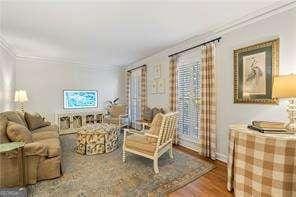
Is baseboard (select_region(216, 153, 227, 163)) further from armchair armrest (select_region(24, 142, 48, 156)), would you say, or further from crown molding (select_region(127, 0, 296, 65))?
armchair armrest (select_region(24, 142, 48, 156))

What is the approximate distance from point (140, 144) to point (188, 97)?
1.80 metres

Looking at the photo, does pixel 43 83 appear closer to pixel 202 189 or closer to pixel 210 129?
pixel 210 129

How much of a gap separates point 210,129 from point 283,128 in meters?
1.55

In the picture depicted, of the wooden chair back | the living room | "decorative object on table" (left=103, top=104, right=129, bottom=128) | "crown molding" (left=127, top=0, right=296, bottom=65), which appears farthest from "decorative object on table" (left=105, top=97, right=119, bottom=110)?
the wooden chair back

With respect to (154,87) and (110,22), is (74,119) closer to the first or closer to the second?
(154,87)

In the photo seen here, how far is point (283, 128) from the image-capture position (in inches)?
83.4

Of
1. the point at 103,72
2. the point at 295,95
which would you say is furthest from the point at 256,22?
the point at 103,72

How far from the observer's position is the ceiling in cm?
258

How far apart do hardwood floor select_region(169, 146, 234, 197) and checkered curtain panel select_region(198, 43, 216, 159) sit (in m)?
0.61

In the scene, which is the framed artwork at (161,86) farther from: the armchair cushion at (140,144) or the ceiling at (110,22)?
the armchair cushion at (140,144)

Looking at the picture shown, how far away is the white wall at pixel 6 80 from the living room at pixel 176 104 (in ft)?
0.08

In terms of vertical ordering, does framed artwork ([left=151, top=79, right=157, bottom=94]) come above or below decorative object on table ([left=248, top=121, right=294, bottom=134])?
above

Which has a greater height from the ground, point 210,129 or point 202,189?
point 210,129

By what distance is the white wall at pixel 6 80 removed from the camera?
418cm
